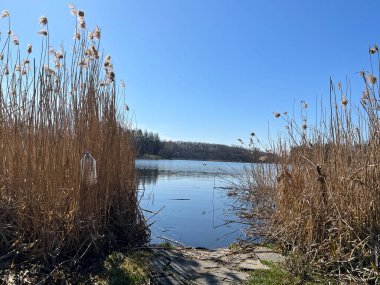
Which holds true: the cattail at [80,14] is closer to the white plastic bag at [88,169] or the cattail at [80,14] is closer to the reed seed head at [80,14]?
the reed seed head at [80,14]

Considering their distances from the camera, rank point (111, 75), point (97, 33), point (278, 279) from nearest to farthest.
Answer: point (278, 279), point (97, 33), point (111, 75)

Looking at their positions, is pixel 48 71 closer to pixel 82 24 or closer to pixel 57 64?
pixel 57 64

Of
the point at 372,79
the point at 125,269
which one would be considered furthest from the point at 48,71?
the point at 372,79

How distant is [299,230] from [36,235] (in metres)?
2.42

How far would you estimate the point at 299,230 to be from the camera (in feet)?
11.6

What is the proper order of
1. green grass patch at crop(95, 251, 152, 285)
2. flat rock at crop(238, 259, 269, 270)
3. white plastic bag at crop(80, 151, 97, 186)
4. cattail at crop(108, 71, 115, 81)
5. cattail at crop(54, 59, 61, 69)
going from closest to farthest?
green grass patch at crop(95, 251, 152, 285) → white plastic bag at crop(80, 151, 97, 186) → cattail at crop(54, 59, 61, 69) → flat rock at crop(238, 259, 269, 270) → cattail at crop(108, 71, 115, 81)

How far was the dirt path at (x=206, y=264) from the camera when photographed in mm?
2848

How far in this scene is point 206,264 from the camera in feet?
10.7

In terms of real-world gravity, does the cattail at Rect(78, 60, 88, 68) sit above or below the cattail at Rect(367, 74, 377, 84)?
above

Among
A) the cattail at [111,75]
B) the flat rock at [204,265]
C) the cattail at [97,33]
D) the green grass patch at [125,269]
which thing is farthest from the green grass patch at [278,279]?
the cattail at [97,33]

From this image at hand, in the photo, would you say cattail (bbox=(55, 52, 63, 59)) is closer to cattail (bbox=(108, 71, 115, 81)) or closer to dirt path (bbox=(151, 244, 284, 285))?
cattail (bbox=(108, 71, 115, 81))

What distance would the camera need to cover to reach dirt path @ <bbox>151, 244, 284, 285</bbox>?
112 inches

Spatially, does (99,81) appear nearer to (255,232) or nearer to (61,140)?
(61,140)

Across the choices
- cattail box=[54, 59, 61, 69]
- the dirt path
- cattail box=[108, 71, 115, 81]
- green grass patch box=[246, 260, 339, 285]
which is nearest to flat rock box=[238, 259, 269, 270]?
the dirt path
